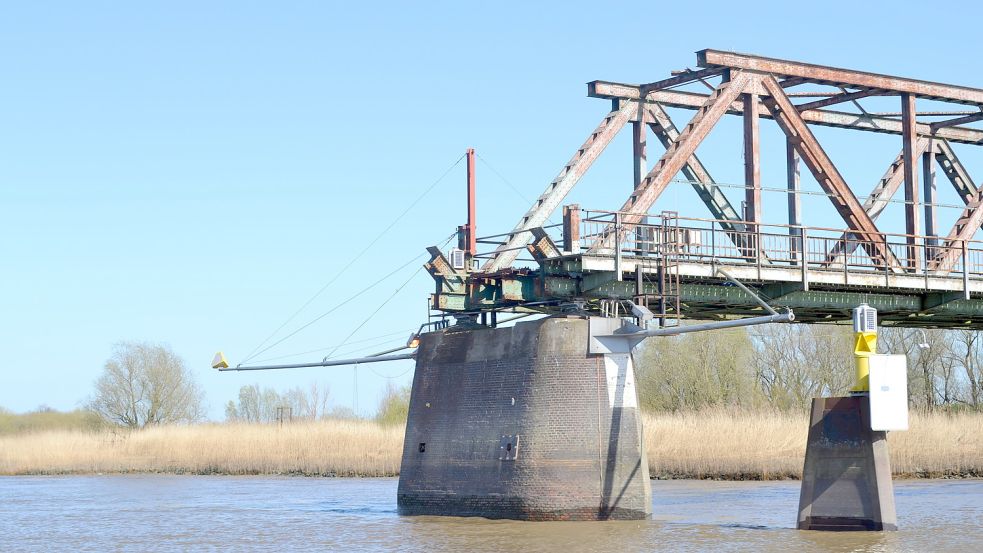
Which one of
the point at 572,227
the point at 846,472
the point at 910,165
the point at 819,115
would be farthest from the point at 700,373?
the point at 846,472

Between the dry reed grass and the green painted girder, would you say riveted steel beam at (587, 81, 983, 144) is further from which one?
the dry reed grass

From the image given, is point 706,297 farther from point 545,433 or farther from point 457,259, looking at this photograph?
point 457,259

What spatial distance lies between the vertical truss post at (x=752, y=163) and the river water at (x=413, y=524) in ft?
23.4

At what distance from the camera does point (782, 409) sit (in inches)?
2702

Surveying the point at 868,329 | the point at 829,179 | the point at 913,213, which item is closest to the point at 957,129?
the point at 913,213

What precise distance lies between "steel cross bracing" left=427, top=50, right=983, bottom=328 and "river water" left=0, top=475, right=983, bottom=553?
495 centimetres

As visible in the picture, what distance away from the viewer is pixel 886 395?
85.2ft

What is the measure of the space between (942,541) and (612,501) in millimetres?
6638

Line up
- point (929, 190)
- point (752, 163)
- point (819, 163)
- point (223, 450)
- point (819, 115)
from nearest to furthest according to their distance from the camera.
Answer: point (752, 163), point (819, 163), point (819, 115), point (929, 190), point (223, 450)

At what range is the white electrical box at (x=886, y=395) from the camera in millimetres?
25766

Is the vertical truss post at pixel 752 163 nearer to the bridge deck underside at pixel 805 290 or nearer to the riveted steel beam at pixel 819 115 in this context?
the bridge deck underside at pixel 805 290

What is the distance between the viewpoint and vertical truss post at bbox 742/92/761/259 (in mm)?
31734

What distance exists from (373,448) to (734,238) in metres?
25.7

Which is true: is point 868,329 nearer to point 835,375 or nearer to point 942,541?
point 942,541
